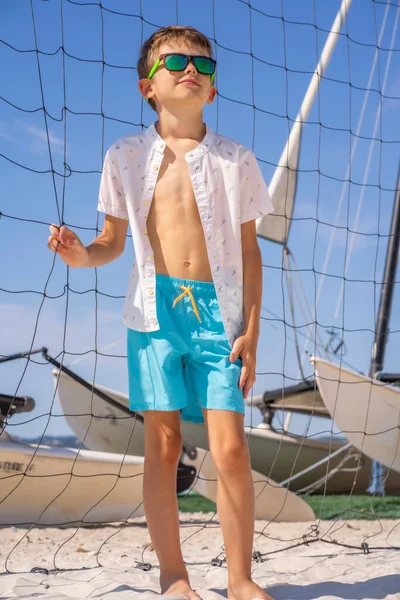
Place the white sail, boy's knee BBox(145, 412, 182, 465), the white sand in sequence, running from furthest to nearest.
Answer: the white sail < the white sand < boy's knee BBox(145, 412, 182, 465)

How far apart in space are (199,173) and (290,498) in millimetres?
2376

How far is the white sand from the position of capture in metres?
1.51

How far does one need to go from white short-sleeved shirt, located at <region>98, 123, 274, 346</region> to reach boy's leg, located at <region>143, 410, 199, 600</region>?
18 cm

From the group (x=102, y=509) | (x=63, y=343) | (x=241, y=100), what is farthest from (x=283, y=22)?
(x=102, y=509)

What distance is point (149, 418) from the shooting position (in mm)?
1409

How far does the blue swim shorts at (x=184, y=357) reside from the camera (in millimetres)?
1361

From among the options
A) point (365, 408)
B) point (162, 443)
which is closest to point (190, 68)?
point (162, 443)

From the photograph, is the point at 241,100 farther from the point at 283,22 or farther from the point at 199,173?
the point at 199,173

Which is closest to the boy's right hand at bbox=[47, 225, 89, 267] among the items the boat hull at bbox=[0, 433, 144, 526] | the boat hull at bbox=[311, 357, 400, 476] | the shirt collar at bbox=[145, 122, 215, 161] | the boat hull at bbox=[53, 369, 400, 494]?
the shirt collar at bbox=[145, 122, 215, 161]

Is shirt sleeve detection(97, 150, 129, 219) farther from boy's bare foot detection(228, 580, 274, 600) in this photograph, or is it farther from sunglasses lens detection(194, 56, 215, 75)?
boy's bare foot detection(228, 580, 274, 600)

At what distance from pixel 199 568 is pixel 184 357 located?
2.53 feet

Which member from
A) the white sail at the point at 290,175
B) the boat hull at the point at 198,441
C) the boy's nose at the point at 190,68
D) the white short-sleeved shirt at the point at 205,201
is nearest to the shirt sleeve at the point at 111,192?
the white short-sleeved shirt at the point at 205,201

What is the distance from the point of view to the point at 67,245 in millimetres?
1348

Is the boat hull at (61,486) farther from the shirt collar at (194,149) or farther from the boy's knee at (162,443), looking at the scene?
the shirt collar at (194,149)
